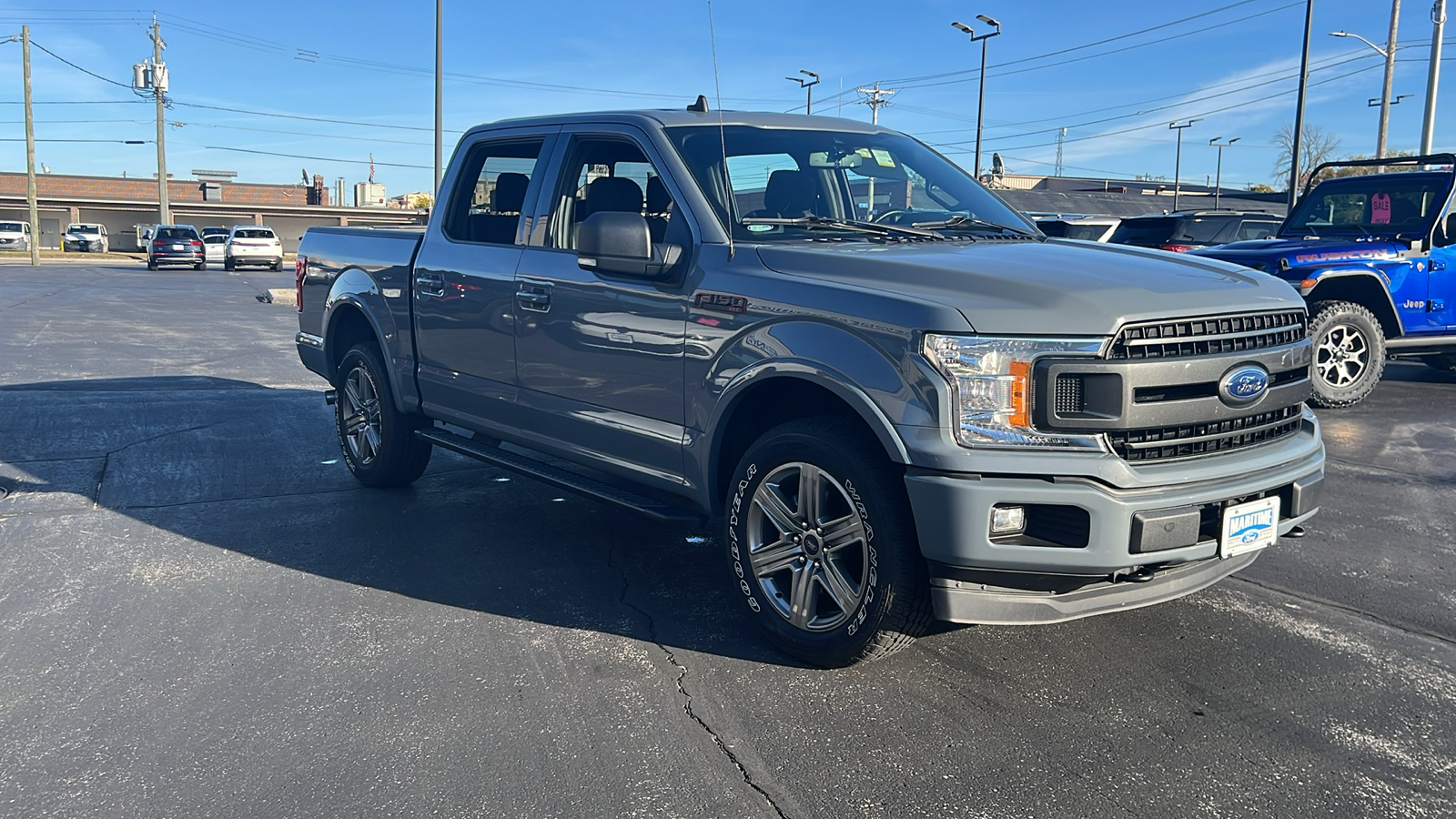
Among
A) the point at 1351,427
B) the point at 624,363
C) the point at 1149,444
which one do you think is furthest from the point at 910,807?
the point at 1351,427

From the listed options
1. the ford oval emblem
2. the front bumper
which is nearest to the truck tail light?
the front bumper

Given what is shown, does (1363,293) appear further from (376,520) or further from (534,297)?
(376,520)

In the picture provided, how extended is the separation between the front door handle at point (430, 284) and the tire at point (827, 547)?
236 cm

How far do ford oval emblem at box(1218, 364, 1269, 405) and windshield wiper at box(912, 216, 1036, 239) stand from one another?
137 centimetres

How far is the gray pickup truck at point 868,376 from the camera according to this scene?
3336mm

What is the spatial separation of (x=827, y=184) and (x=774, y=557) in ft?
5.65

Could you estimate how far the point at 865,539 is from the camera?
11.8 feet

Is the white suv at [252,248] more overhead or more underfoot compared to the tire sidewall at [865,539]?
more overhead

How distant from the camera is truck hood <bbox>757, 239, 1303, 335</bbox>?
336 centimetres

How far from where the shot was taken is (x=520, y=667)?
153 inches

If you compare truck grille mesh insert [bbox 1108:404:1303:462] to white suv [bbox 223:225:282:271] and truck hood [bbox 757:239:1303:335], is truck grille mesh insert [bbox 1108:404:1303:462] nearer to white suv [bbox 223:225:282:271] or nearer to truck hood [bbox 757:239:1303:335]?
truck hood [bbox 757:239:1303:335]

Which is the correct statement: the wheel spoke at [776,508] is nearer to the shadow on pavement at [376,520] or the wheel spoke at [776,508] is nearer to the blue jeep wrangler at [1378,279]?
the shadow on pavement at [376,520]

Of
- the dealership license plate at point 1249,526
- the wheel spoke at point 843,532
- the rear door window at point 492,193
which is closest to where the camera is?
the dealership license plate at point 1249,526

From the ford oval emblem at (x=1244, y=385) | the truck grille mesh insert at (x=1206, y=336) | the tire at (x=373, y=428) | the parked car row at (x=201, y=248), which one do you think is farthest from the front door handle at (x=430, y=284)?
the parked car row at (x=201, y=248)
